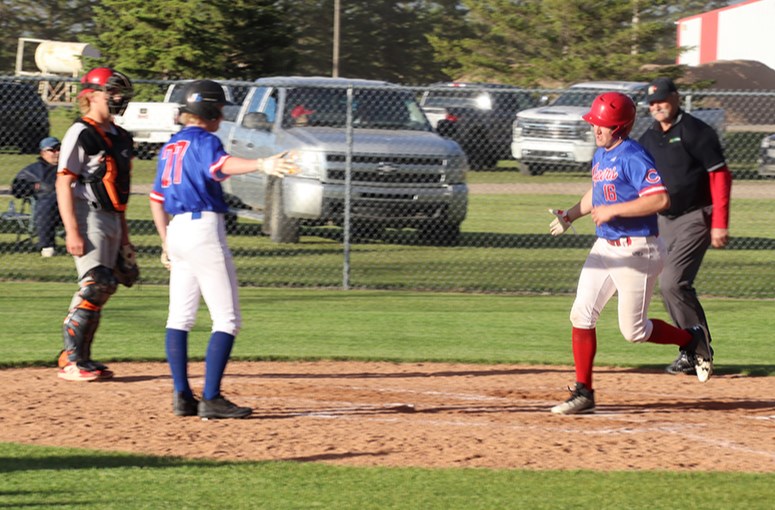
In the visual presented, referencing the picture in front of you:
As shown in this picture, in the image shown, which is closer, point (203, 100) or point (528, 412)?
point (203, 100)

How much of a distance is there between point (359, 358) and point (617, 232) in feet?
9.42

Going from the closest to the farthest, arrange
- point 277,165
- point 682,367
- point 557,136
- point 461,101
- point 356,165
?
1. point 277,165
2. point 682,367
3. point 356,165
4. point 557,136
5. point 461,101

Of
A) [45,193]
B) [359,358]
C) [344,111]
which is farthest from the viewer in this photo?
[344,111]

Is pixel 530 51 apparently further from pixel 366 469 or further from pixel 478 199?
pixel 366 469

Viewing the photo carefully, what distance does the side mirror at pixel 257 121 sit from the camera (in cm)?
1582

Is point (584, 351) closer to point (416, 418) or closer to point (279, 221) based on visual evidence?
point (416, 418)

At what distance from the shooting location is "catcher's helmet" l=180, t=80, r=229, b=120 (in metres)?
7.10

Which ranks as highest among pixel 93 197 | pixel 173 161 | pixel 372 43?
pixel 372 43

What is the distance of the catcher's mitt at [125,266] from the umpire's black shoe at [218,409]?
156 centimetres

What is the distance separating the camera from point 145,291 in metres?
13.4

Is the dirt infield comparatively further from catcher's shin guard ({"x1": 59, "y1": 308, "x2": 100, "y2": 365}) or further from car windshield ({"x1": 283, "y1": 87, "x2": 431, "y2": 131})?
car windshield ({"x1": 283, "y1": 87, "x2": 431, "y2": 131})

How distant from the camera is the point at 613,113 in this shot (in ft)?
24.0

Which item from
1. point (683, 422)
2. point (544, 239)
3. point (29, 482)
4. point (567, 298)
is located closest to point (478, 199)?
point (544, 239)

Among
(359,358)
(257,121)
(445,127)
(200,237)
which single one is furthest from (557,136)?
(200,237)
